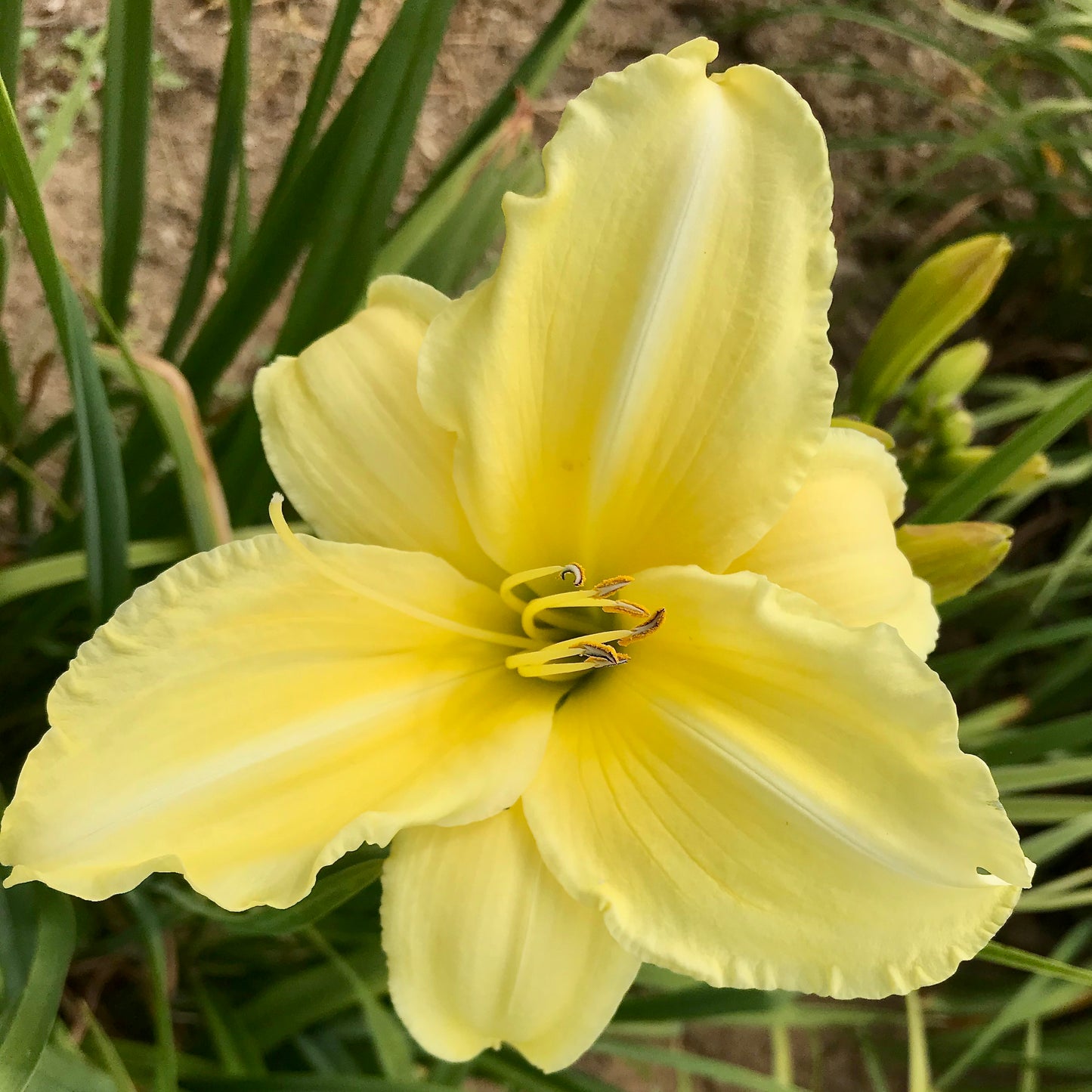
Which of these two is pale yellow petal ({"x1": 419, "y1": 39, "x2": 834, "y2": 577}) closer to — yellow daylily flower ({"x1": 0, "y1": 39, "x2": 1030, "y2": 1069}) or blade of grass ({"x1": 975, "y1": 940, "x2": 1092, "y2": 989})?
yellow daylily flower ({"x1": 0, "y1": 39, "x2": 1030, "y2": 1069})

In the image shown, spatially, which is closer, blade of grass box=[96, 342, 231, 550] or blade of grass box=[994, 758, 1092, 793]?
blade of grass box=[96, 342, 231, 550]

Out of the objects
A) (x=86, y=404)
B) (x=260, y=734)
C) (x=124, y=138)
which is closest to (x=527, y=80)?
(x=124, y=138)

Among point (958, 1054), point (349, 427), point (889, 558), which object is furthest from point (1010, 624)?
point (349, 427)

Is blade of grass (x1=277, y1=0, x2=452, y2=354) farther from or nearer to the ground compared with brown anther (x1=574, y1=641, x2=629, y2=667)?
farther from the ground

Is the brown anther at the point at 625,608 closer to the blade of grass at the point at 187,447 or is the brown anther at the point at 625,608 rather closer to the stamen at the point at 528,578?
the stamen at the point at 528,578

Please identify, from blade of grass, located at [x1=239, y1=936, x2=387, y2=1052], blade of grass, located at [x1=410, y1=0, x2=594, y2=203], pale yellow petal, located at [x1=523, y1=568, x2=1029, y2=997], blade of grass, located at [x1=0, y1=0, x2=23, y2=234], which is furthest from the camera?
blade of grass, located at [x1=239, y1=936, x2=387, y2=1052]

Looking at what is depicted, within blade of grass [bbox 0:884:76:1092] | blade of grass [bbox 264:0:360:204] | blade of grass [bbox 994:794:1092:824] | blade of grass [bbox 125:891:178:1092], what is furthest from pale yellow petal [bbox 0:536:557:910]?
blade of grass [bbox 994:794:1092:824]

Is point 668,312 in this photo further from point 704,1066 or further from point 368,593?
point 704,1066

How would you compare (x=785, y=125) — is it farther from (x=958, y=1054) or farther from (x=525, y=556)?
(x=958, y=1054)
